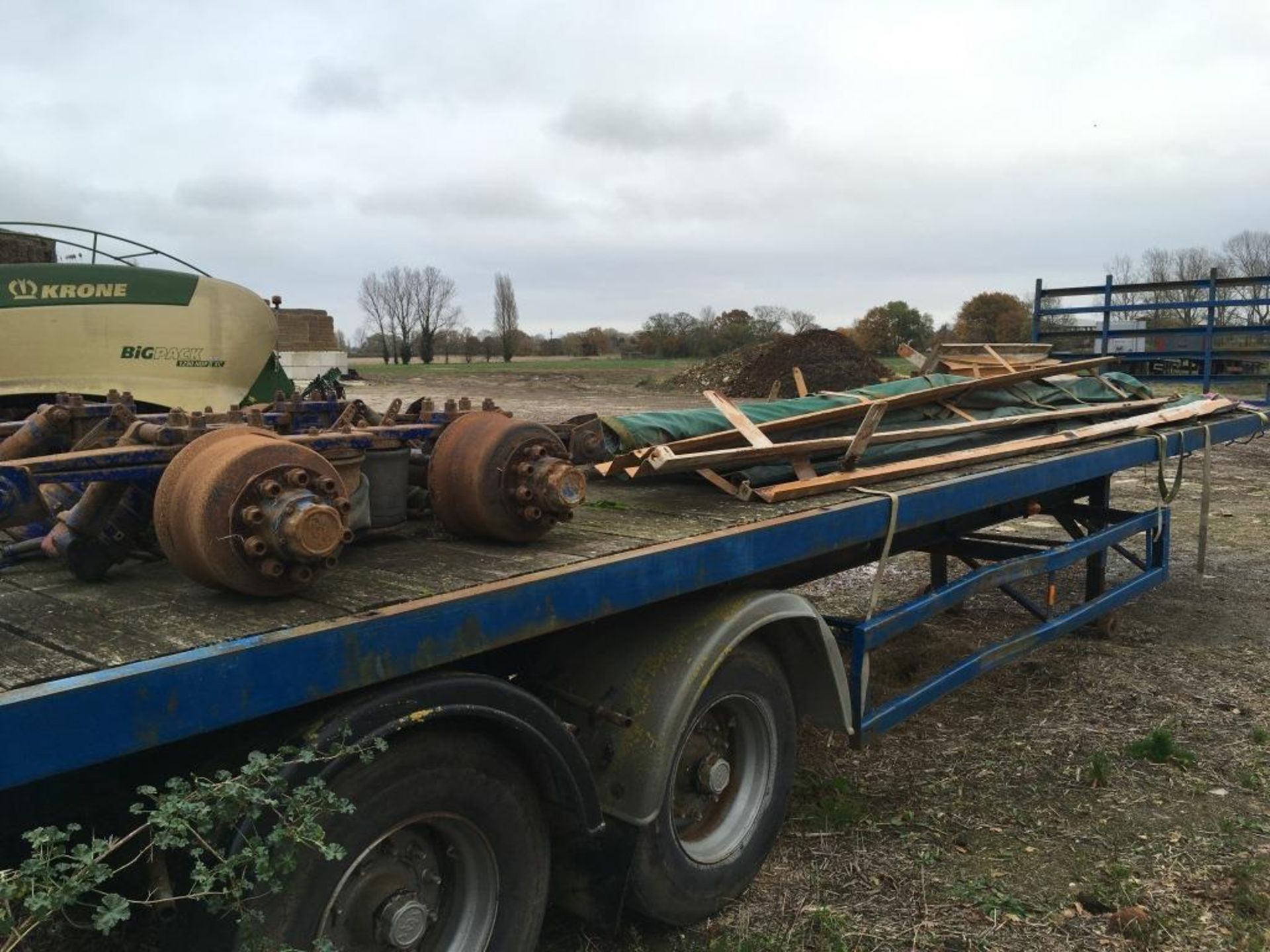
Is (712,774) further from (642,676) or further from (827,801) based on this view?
(827,801)

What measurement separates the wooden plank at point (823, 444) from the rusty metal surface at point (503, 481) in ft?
1.90

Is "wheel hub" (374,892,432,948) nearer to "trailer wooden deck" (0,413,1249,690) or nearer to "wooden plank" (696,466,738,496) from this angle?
"trailer wooden deck" (0,413,1249,690)

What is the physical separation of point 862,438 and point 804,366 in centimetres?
2145

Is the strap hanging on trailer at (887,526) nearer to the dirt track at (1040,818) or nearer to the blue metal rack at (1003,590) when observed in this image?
the blue metal rack at (1003,590)

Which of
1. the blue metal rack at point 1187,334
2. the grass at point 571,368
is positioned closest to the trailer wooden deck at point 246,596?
the blue metal rack at point 1187,334

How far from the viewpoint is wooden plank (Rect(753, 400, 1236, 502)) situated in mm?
3605

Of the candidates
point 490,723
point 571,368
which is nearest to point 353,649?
point 490,723

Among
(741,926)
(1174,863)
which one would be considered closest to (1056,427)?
(1174,863)

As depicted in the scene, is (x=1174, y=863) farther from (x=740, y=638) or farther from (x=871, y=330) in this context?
(x=871, y=330)

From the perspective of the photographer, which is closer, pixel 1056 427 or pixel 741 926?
pixel 741 926

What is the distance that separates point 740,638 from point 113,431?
1866 millimetres

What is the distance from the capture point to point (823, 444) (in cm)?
384

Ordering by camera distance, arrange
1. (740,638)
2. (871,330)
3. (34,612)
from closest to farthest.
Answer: (34,612) < (740,638) < (871,330)

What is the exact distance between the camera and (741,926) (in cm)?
302
